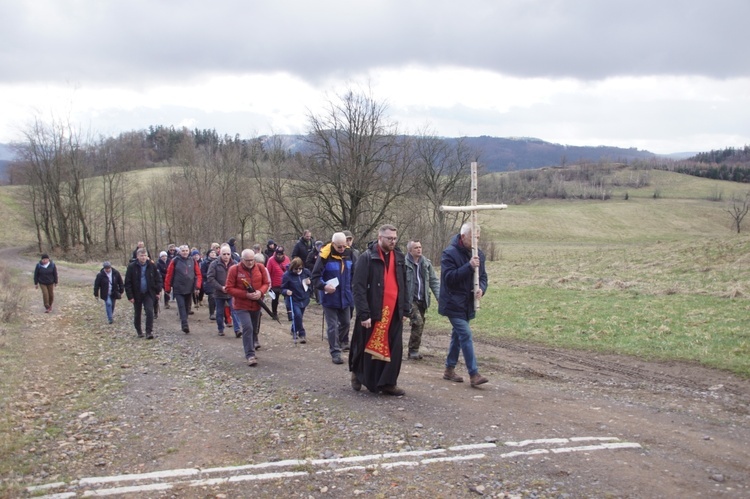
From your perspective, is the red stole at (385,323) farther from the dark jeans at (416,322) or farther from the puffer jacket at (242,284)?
the puffer jacket at (242,284)

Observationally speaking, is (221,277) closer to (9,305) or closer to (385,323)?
(385,323)

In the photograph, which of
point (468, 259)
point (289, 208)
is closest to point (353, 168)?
point (289, 208)

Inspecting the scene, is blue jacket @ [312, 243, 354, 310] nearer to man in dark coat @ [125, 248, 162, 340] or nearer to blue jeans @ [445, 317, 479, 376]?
blue jeans @ [445, 317, 479, 376]

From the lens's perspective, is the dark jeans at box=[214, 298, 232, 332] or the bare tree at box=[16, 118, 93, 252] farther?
the bare tree at box=[16, 118, 93, 252]

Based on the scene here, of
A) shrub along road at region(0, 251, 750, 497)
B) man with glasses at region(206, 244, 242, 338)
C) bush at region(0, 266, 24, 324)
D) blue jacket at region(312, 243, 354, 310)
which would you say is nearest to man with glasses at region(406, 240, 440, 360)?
shrub along road at region(0, 251, 750, 497)

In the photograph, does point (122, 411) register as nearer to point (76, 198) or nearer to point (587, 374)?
point (587, 374)

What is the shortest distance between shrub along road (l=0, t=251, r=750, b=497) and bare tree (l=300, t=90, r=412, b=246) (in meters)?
17.5

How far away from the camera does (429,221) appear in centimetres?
4419

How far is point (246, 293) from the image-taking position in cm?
1010

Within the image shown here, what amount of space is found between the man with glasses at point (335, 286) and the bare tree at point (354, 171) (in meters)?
17.8

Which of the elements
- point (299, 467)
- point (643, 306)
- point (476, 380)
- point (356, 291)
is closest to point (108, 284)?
point (356, 291)

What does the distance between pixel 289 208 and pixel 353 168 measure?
21.9 feet

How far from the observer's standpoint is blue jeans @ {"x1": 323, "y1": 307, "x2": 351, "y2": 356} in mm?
9797

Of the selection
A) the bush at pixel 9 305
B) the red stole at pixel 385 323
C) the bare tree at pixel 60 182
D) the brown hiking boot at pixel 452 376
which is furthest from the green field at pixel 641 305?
the bare tree at pixel 60 182
